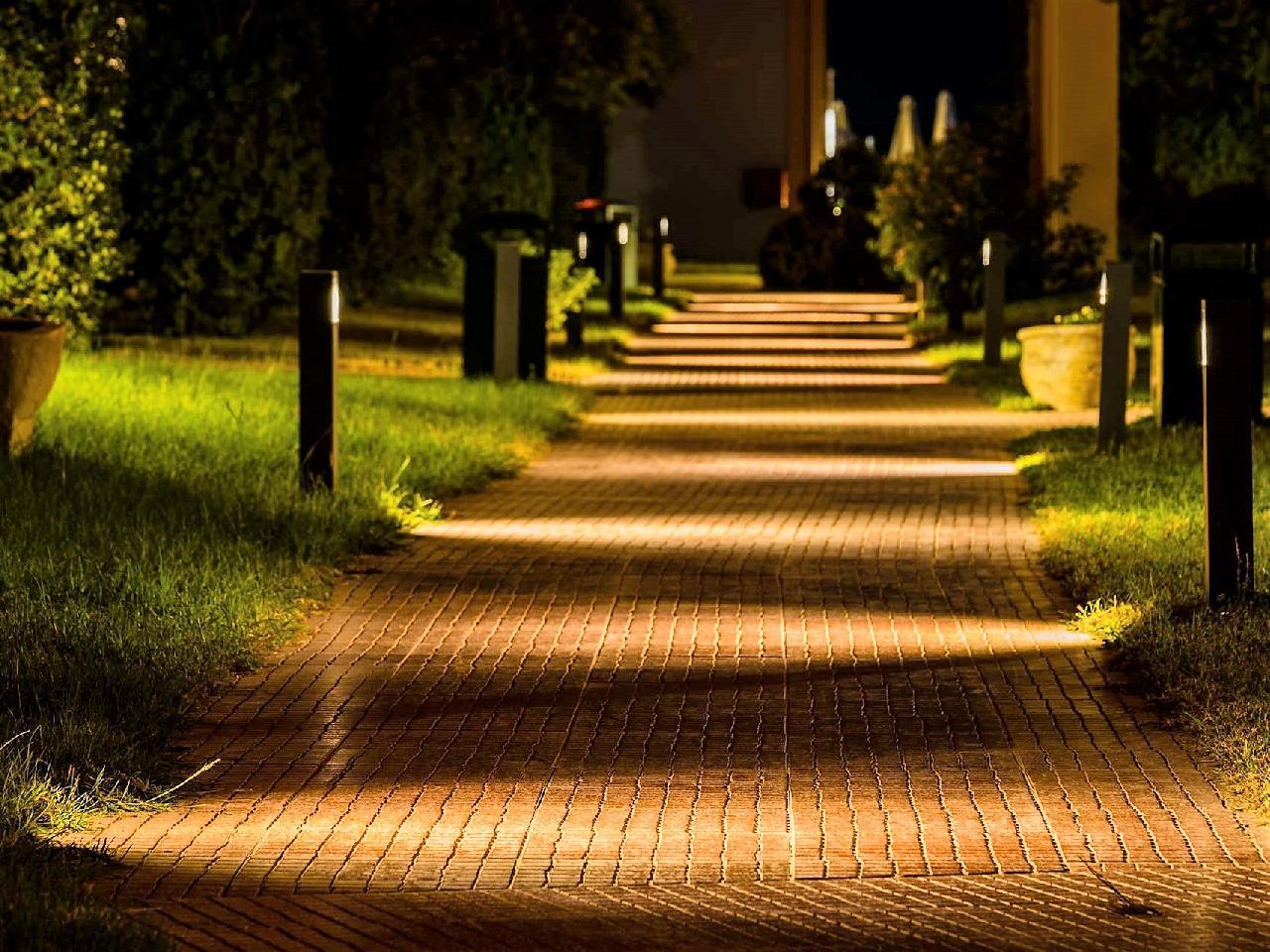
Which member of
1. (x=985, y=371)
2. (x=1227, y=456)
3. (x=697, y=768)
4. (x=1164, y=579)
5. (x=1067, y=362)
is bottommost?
(x=697, y=768)

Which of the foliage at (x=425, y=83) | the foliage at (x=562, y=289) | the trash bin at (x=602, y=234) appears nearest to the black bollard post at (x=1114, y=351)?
the foliage at (x=562, y=289)

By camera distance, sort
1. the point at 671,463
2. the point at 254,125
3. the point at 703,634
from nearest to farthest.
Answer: the point at 703,634, the point at 671,463, the point at 254,125

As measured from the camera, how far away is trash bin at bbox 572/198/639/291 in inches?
1612

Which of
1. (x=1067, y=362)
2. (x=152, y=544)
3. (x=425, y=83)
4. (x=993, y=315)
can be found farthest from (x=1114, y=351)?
(x=425, y=83)

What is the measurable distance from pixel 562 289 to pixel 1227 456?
1939cm

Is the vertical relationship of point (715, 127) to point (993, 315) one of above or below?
above

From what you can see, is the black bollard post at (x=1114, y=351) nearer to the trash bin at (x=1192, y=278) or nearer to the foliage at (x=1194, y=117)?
the trash bin at (x=1192, y=278)

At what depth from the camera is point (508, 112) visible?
42500mm

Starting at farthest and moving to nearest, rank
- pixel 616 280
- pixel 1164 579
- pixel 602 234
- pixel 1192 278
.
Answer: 1. pixel 602 234
2. pixel 616 280
3. pixel 1192 278
4. pixel 1164 579

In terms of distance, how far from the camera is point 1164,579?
10.7 meters

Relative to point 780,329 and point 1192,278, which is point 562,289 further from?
point 1192,278

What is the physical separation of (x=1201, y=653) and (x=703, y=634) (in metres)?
2.05

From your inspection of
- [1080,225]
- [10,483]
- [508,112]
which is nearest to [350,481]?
[10,483]

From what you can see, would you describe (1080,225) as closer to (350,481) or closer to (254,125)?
(254,125)
